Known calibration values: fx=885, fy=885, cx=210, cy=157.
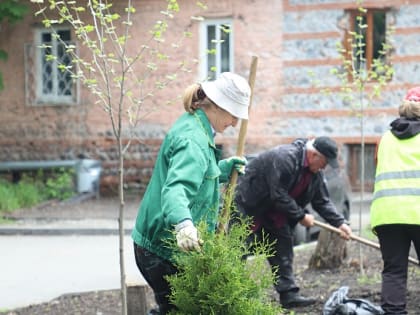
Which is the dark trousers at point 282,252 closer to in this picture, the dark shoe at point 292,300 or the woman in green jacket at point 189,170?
the dark shoe at point 292,300

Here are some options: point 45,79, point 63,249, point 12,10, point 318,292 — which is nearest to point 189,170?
point 318,292

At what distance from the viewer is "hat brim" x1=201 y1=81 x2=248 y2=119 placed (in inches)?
171

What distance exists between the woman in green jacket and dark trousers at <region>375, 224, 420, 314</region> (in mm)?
1939

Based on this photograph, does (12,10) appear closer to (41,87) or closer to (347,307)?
(41,87)

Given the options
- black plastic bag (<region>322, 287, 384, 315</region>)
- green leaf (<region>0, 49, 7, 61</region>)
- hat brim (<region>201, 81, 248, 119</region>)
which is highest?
hat brim (<region>201, 81, 248, 119</region>)

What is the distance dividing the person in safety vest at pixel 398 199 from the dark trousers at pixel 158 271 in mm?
1985

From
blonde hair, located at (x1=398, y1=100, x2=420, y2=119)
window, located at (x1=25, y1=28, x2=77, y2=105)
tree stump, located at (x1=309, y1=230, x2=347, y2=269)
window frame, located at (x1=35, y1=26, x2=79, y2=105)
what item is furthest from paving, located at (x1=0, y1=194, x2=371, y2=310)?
blonde hair, located at (x1=398, y1=100, x2=420, y2=119)

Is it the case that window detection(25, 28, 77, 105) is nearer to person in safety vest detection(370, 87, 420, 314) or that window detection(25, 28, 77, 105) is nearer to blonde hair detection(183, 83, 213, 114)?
person in safety vest detection(370, 87, 420, 314)

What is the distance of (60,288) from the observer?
28.4ft

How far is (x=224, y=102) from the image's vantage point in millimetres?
4359

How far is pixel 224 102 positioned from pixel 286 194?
261cm

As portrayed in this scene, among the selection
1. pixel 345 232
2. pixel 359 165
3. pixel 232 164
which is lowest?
pixel 359 165

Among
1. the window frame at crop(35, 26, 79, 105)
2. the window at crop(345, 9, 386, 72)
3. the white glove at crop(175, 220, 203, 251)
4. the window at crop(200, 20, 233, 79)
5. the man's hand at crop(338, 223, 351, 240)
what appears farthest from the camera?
the window frame at crop(35, 26, 79, 105)

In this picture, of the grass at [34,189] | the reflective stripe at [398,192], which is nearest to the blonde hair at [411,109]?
the reflective stripe at [398,192]
